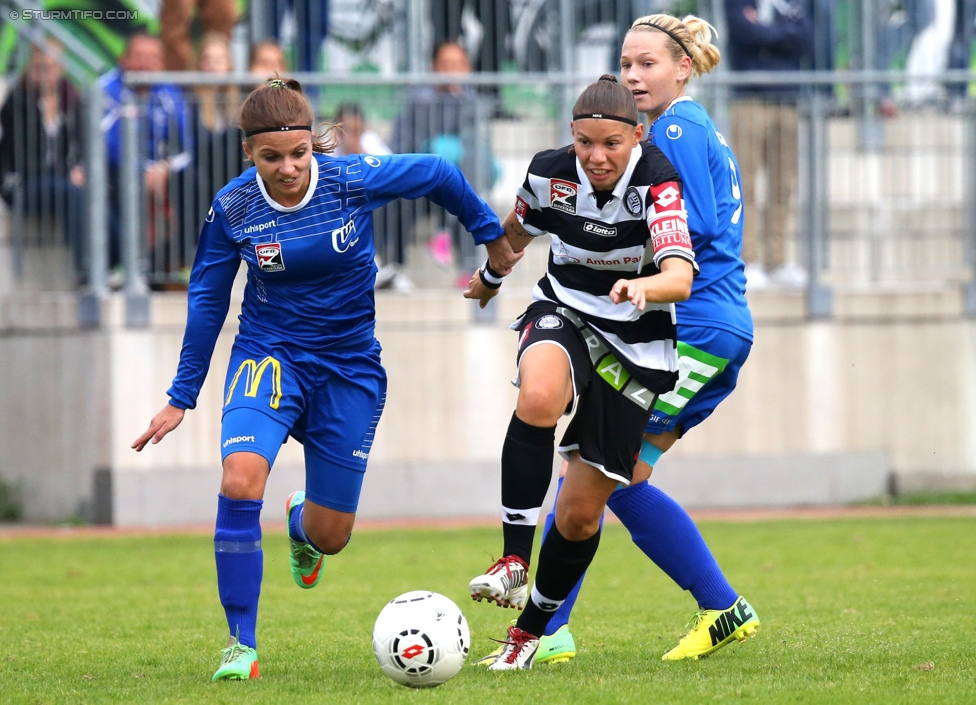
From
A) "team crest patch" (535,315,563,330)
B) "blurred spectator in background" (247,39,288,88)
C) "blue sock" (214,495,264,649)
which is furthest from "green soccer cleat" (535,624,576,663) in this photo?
"blurred spectator in background" (247,39,288,88)

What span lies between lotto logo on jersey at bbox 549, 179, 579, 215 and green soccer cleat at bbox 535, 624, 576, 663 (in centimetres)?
172

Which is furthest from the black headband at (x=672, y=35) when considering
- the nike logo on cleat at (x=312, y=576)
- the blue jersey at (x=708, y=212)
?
the nike logo on cleat at (x=312, y=576)

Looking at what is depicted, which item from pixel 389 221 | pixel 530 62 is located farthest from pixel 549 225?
pixel 530 62

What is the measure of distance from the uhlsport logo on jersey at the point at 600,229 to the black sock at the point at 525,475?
0.73 meters

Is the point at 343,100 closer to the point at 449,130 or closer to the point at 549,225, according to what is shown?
the point at 449,130

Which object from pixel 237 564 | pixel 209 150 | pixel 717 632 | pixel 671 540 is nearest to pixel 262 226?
pixel 237 564

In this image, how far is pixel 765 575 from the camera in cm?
880

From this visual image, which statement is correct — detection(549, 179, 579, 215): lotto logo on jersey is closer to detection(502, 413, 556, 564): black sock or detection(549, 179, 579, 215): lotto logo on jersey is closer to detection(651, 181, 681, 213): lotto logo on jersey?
detection(651, 181, 681, 213): lotto logo on jersey

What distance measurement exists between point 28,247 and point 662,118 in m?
8.12

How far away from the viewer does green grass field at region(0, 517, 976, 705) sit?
500 centimetres

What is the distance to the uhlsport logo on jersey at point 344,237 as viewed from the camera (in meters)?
5.71

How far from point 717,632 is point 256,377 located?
208 centimetres

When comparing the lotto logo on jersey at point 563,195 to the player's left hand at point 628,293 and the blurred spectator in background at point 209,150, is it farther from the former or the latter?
the blurred spectator in background at point 209,150

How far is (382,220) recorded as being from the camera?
12359 millimetres
